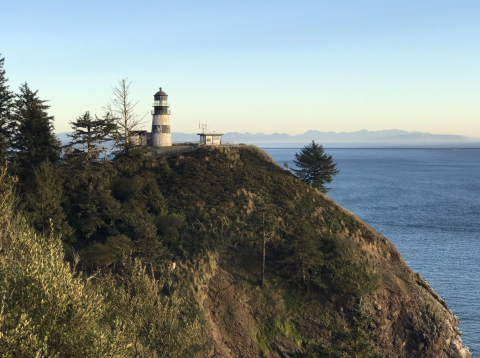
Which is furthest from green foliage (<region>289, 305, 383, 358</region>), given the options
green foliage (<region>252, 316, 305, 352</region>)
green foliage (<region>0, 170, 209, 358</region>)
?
green foliage (<region>252, 316, 305, 352</region>)

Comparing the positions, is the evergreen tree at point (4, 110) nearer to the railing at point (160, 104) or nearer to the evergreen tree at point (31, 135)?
the evergreen tree at point (31, 135)

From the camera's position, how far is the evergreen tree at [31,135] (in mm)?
47844

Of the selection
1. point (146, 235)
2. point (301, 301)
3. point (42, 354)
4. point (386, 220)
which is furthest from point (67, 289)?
point (386, 220)

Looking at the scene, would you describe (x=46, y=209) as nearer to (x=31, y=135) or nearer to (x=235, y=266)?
(x=31, y=135)

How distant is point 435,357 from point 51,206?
3964cm

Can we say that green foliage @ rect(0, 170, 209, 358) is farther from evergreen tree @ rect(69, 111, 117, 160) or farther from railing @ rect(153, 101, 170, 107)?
railing @ rect(153, 101, 170, 107)

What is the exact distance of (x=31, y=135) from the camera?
48.3m

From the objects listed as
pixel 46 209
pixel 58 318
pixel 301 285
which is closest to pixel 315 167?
pixel 301 285

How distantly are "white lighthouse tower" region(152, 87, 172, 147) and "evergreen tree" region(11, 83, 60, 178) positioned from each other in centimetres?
1909

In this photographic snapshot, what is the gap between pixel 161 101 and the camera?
218 feet

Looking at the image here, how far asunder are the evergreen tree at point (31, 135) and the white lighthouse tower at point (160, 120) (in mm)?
19089

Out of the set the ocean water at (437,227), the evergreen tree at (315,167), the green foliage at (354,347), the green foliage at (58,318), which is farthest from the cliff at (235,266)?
the ocean water at (437,227)

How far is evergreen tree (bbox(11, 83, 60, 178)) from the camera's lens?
1884 inches

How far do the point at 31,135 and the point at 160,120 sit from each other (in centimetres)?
2231
